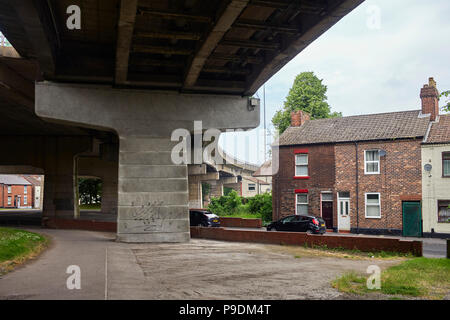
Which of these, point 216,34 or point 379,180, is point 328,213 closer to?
point 379,180

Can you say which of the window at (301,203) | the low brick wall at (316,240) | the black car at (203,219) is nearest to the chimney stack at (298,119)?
the window at (301,203)

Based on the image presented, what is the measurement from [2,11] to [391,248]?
50.6 ft

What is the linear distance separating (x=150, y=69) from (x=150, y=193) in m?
5.33

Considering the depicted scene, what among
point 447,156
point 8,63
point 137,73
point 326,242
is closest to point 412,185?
point 447,156

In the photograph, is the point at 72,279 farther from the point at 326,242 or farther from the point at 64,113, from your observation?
the point at 326,242

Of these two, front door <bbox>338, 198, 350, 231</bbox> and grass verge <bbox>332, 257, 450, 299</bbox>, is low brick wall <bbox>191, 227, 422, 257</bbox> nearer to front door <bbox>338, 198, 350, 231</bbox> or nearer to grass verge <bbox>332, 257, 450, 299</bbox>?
grass verge <bbox>332, 257, 450, 299</bbox>

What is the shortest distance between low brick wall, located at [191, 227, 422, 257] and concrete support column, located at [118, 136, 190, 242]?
3347mm

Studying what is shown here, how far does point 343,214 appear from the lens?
3192 centimetres

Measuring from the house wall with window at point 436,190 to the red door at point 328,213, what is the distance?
20.8ft

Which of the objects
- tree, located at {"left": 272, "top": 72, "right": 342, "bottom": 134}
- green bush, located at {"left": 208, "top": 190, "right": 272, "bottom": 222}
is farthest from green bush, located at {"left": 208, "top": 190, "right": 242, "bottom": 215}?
tree, located at {"left": 272, "top": 72, "right": 342, "bottom": 134}

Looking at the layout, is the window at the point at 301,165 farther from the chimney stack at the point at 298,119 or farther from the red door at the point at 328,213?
the chimney stack at the point at 298,119

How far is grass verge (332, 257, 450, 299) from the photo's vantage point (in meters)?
9.03

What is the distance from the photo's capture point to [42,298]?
25.3ft

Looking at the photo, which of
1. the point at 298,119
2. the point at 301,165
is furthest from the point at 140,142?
the point at 298,119
